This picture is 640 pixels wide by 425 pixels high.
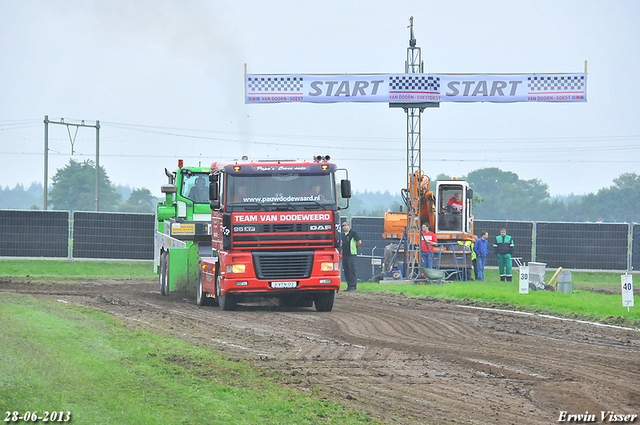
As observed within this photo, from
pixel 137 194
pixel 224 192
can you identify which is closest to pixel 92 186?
pixel 137 194

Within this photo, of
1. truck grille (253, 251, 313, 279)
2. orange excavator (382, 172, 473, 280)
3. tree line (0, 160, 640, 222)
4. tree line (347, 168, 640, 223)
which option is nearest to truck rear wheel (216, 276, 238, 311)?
truck grille (253, 251, 313, 279)

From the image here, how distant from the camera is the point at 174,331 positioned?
13875mm

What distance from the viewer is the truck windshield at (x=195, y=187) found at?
22.5m

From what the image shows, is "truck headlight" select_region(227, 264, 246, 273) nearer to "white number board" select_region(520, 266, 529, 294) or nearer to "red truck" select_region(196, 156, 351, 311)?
"red truck" select_region(196, 156, 351, 311)

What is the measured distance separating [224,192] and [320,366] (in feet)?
23.8

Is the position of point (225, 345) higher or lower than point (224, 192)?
lower

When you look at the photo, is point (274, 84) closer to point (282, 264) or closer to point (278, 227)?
point (278, 227)

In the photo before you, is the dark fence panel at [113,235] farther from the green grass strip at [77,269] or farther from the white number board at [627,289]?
the white number board at [627,289]

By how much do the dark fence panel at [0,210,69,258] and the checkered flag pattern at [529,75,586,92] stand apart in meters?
19.0

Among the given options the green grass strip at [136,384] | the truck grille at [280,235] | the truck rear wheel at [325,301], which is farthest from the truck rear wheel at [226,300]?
the green grass strip at [136,384]

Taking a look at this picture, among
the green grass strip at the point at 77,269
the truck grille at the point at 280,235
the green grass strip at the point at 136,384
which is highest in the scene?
the truck grille at the point at 280,235

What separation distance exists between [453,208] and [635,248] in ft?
26.3

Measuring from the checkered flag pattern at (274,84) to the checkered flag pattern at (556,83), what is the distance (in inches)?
313

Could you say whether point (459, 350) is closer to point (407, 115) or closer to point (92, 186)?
point (407, 115)
